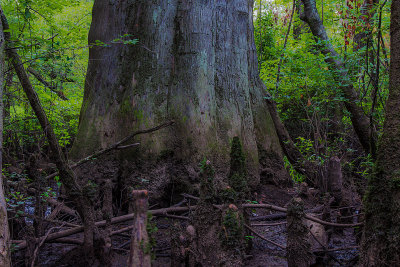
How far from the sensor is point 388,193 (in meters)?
2.23

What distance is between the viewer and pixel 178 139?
474cm

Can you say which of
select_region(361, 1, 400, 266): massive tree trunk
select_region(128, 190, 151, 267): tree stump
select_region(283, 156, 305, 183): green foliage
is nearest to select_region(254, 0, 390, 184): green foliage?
select_region(283, 156, 305, 183): green foliage

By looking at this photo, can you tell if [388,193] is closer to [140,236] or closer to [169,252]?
[140,236]

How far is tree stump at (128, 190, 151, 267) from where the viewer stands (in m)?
1.61

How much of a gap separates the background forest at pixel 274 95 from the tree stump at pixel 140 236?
3.55ft

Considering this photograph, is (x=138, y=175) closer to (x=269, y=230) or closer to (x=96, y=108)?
(x=96, y=108)

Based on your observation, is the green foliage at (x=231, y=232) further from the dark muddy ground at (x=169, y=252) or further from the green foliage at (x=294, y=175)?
the green foliage at (x=294, y=175)

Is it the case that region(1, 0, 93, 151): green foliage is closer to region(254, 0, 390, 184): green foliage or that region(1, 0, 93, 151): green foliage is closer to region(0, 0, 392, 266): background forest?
region(0, 0, 392, 266): background forest

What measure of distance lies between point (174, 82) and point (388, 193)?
133 inches

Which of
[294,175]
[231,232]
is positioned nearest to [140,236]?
[231,232]

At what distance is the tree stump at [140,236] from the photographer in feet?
5.29

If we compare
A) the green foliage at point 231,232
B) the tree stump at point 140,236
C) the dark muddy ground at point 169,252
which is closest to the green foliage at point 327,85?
the dark muddy ground at point 169,252

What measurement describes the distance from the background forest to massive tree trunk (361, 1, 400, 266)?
0.66 m

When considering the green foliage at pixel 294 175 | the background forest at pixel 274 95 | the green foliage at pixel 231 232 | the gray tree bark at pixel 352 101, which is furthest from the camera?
the green foliage at pixel 294 175
